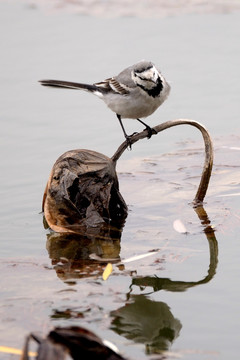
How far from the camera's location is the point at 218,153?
28.2 ft

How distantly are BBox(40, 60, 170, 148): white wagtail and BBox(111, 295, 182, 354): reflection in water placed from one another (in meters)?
2.45

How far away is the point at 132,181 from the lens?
799 cm

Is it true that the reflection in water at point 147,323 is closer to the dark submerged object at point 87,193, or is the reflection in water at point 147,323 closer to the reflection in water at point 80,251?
the reflection in water at point 80,251

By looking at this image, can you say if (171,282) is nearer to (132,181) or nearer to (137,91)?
(137,91)

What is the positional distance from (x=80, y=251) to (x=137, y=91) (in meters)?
1.89

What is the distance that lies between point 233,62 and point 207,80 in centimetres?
79

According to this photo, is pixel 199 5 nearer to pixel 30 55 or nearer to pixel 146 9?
pixel 146 9

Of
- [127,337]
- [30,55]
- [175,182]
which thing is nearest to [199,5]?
[30,55]

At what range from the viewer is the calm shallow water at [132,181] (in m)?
4.96

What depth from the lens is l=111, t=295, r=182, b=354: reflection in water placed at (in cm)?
466

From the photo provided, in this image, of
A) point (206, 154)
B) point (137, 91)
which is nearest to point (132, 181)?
point (137, 91)

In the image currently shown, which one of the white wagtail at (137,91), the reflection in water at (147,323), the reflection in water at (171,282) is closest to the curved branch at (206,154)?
the white wagtail at (137,91)

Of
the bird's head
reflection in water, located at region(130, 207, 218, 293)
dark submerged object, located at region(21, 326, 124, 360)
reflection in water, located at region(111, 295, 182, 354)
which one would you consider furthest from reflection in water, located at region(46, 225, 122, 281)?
dark submerged object, located at region(21, 326, 124, 360)

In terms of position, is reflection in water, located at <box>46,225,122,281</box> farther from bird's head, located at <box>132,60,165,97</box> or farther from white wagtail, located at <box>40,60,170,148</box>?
bird's head, located at <box>132,60,165,97</box>
